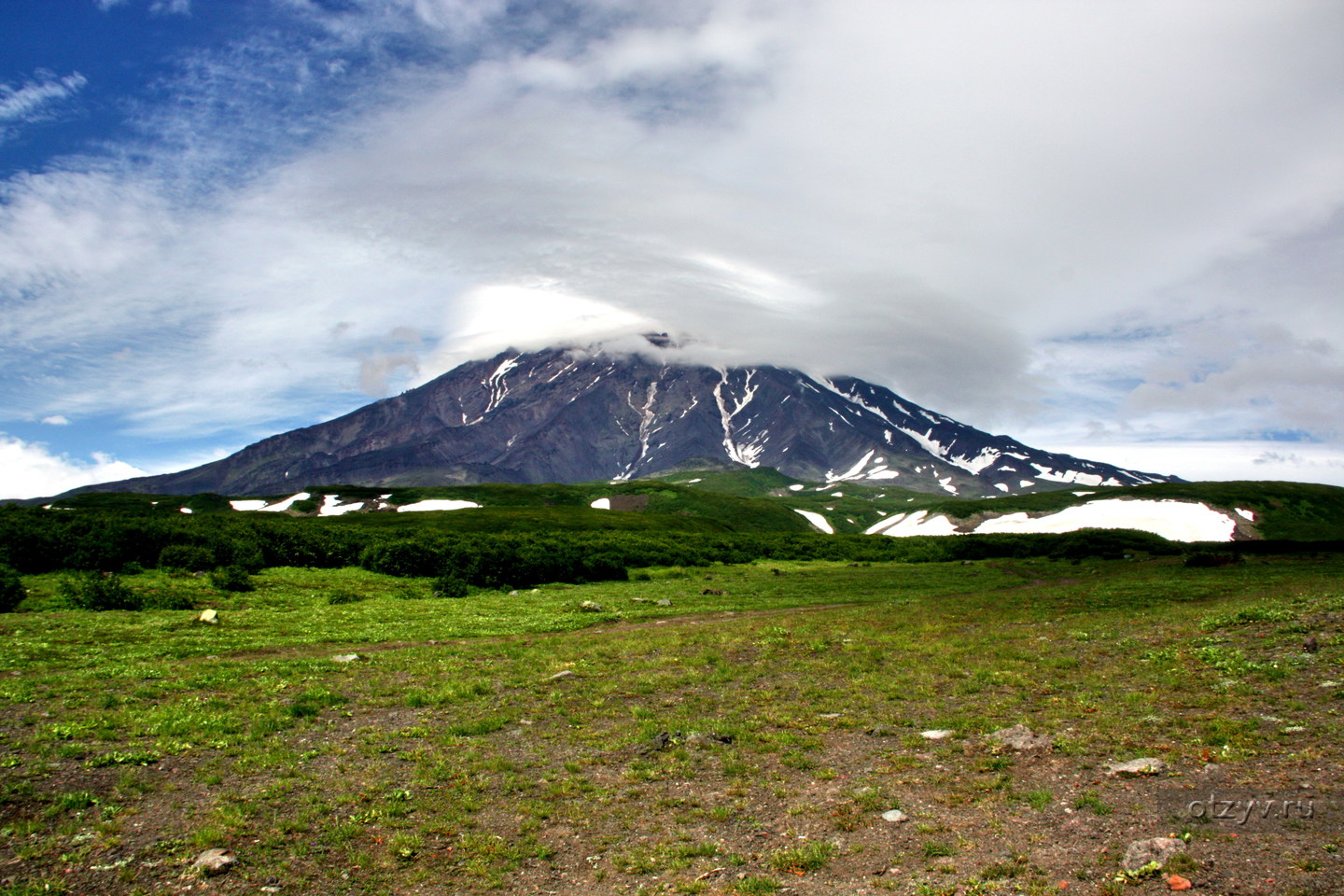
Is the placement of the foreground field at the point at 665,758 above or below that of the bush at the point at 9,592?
below

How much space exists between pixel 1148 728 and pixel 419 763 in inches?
605

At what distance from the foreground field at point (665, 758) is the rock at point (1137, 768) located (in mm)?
149

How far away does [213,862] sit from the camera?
10031mm

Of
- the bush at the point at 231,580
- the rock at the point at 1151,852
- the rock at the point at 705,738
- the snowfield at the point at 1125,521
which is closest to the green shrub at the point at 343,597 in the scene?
the bush at the point at 231,580

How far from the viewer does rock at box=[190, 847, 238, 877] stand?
9914 mm

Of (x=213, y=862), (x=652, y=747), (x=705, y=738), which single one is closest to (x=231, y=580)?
(x=652, y=747)

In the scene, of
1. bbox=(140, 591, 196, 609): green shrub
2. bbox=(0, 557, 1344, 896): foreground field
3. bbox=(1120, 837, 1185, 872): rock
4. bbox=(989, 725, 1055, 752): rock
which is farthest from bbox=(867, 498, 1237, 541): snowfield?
bbox=(1120, 837, 1185, 872): rock

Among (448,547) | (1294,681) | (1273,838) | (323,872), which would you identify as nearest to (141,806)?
(323,872)

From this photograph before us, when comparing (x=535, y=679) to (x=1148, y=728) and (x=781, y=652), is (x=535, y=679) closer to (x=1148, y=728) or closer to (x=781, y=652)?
(x=781, y=652)

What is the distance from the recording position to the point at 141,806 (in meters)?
11.9

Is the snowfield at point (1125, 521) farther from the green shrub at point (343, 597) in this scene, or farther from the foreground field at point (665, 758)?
the foreground field at point (665, 758)

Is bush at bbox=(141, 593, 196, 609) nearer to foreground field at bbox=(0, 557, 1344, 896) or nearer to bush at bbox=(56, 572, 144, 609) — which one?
bush at bbox=(56, 572, 144, 609)

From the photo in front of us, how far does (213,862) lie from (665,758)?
27.4 ft

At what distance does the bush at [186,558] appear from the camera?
46.4 m
